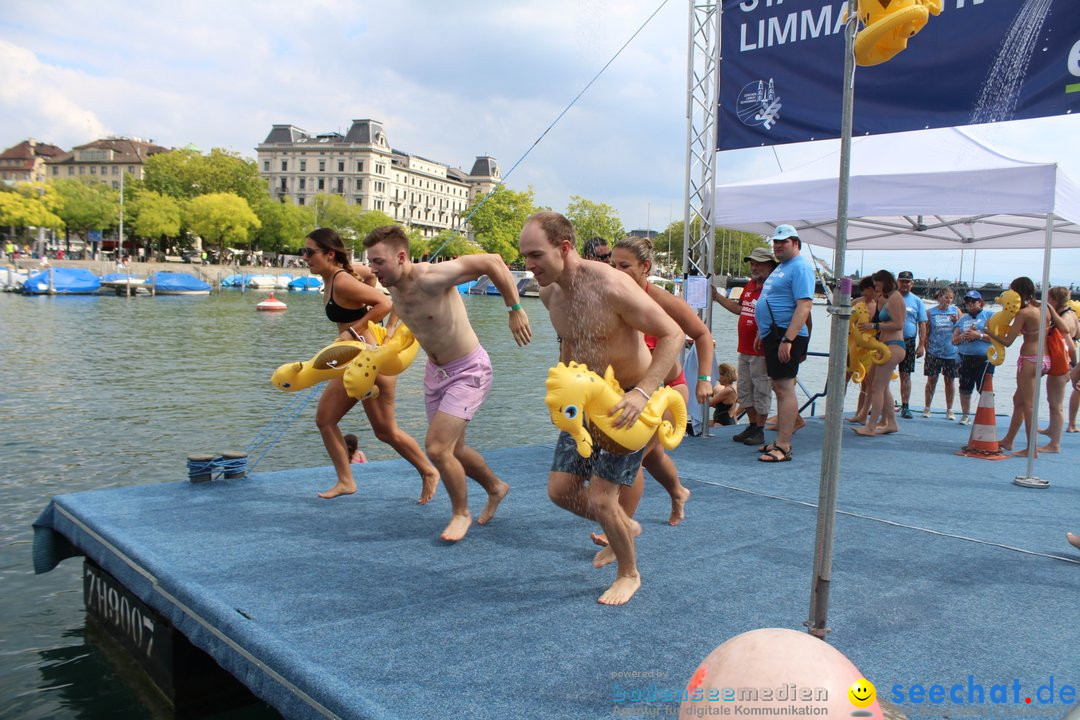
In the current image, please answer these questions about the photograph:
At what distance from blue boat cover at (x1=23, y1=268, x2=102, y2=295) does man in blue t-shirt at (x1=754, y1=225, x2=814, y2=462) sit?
4713cm

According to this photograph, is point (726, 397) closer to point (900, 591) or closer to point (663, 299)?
point (663, 299)

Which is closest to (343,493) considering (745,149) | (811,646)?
(811,646)

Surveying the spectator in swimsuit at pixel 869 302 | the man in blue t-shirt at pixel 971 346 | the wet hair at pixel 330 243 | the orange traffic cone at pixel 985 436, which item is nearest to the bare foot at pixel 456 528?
the wet hair at pixel 330 243

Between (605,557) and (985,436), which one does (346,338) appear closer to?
(605,557)

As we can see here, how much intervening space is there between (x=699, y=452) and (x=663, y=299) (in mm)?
3172

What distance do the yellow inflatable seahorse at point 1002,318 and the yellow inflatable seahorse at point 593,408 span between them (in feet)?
18.8

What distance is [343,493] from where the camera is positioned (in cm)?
573

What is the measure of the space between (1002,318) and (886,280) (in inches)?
55.2

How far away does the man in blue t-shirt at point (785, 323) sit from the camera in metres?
7.28

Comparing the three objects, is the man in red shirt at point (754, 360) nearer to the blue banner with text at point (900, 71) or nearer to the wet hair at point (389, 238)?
the blue banner with text at point (900, 71)

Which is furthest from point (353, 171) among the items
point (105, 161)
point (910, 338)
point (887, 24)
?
point (887, 24)

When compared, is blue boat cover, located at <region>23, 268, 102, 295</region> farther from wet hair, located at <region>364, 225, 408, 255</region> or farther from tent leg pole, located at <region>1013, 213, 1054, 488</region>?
tent leg pole, located at <region>1013, 213, 1054, 488</region>

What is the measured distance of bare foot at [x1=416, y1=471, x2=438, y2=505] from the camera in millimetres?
5562

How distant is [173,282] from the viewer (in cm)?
5069
